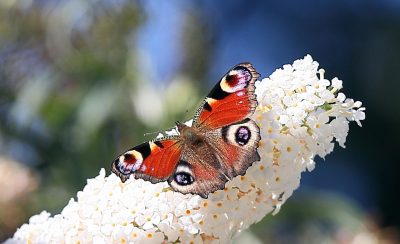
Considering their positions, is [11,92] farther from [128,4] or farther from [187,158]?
[187,158]

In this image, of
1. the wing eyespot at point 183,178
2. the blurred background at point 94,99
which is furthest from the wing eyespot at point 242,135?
the blurred background at point 94,99

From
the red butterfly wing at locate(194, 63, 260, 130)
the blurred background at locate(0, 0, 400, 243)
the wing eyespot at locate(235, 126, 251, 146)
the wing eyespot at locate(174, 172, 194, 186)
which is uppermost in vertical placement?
the blurred background at locate(0, 0, 400, 243)

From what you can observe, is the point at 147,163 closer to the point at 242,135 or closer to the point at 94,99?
the point at 242,135

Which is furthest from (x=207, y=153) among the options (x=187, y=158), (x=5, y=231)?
(x=5, y=231)

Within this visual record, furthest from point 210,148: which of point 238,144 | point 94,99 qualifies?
point 94,99

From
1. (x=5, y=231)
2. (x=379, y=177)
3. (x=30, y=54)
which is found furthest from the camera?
(x=379, y=177)

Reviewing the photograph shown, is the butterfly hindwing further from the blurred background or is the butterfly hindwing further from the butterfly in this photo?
the blurred background

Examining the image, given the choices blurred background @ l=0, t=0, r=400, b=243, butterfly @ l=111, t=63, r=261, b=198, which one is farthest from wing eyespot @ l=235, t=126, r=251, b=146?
blurred background @ l=0, t=0, r=400, b=243
